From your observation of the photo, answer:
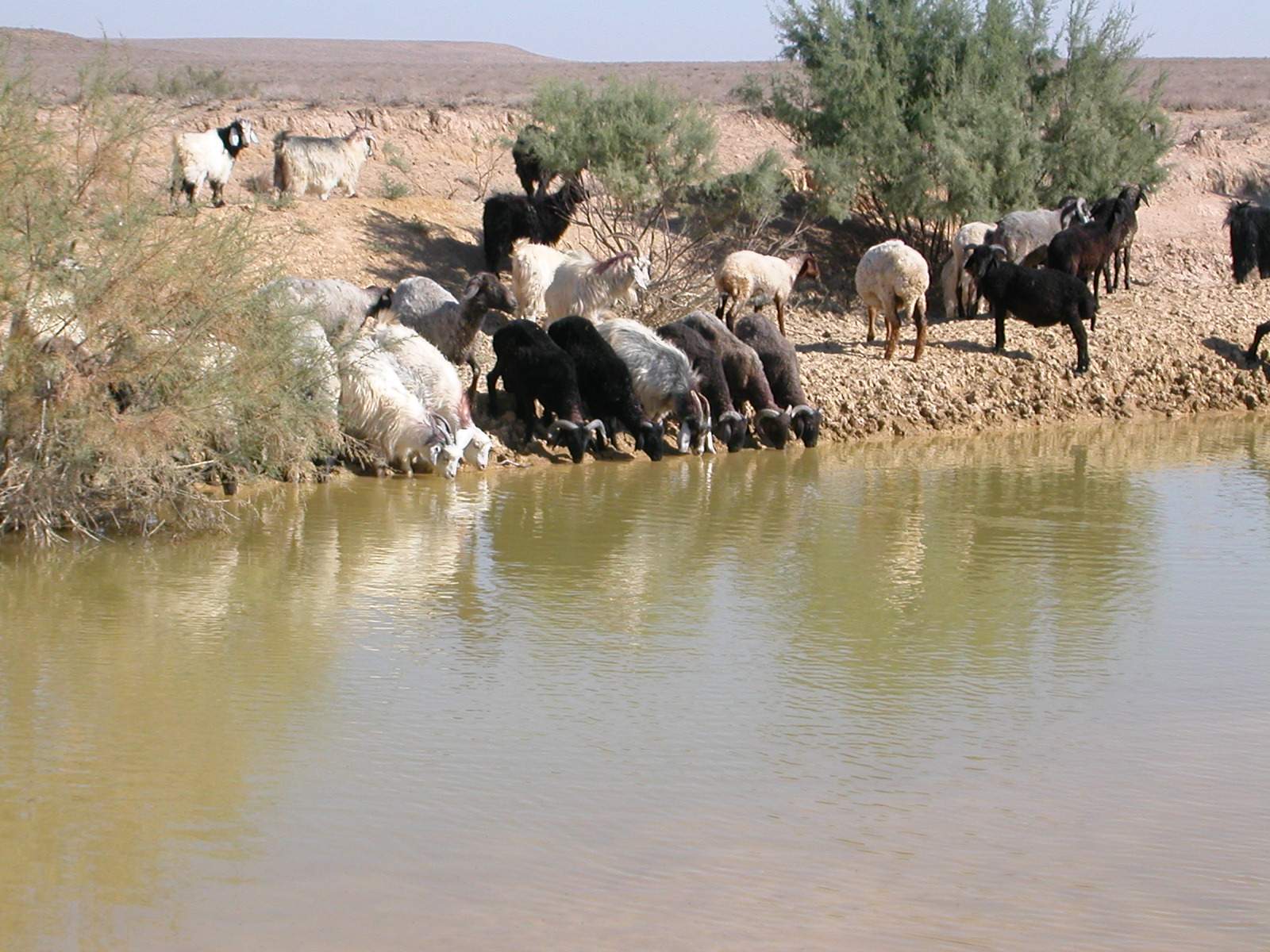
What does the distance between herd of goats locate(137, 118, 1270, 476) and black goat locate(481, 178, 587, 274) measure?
0.02 metres

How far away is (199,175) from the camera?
17547 millimetres

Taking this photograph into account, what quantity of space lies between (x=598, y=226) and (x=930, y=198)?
4299 mm

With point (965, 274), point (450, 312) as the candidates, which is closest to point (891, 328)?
point (965, 274)

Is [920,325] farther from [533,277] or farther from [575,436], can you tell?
[575,436]

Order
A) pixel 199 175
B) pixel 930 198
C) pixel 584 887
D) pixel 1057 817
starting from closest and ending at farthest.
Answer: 1. pixel 584 887
2. pixel 1057 817
3. pixel 199 175
4. pixel 930 198

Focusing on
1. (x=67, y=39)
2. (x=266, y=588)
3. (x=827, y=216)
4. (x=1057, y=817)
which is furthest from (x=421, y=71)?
(x=1057, y=817)

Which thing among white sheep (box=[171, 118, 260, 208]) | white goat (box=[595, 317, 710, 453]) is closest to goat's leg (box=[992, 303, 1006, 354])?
white goat (box=[595, 317, 710, 453])

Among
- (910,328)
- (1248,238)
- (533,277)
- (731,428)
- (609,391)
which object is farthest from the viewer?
(1248,238)

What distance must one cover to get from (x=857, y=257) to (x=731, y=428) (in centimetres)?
795

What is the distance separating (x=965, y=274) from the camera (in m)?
18.1

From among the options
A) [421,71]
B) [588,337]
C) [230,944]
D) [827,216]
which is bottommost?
[230,944]

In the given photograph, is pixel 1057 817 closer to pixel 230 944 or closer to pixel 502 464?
pixel 230 944

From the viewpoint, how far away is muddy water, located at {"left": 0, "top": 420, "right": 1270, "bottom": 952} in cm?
517

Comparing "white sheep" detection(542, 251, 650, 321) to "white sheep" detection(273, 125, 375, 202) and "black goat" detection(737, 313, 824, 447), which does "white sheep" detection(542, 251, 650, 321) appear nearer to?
"black goat" detection(737, 313, 824, 447)
